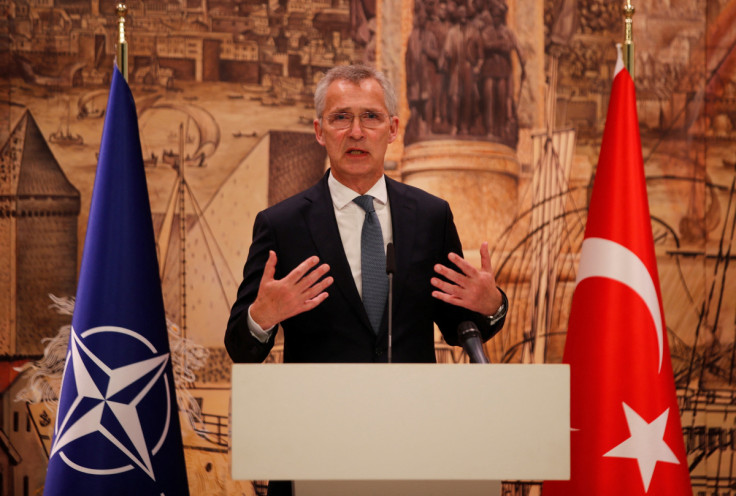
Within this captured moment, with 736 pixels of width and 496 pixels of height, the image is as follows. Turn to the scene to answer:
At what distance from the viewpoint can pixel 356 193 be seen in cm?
234

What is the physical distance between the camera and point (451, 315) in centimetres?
229

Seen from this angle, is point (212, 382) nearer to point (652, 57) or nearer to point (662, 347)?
point (662, 347)

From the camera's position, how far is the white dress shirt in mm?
2258

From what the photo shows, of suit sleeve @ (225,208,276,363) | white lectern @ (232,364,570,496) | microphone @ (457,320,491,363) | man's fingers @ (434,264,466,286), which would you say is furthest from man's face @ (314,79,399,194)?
white lectern @ (232,364,570,496)

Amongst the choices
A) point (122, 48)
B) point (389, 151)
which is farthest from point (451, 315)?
point (122, 48)

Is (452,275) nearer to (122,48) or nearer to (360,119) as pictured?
(360,119)

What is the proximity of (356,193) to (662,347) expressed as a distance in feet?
4.89

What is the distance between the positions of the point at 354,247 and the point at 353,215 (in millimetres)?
108

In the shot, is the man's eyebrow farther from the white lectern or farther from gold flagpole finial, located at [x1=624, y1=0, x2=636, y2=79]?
gold flagpole finial, located at [x1=624, y1=0, x2=636, y2=79]

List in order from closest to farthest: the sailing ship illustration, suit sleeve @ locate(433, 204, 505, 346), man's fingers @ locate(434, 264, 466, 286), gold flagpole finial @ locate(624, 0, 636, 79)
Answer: man's fingers @ locate(434, 264, 466, 286), suit sleeve @ locate(433, 204, 505, 346), gold flagpole finial @ locate(624, 0, 636, 79), the sailing ship illustration

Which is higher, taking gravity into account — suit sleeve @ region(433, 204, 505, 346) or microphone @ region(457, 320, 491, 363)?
suit sleeve @ region(433, 204, 505, 346)

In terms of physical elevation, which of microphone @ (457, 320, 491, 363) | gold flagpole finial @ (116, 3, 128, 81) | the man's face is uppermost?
gold flagpole finial @ (116, 3, 128, 81)

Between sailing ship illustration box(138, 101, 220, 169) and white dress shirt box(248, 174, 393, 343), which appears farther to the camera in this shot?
sailing ship illustration box(138, 101, 220, 169)

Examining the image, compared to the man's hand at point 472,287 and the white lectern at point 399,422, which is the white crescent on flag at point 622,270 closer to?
the man's hand at point 472,287
